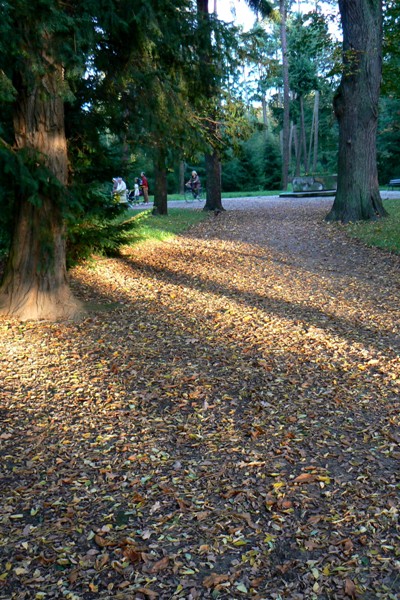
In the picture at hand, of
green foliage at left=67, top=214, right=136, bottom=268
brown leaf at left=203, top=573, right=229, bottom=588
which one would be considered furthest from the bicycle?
brown leaf at left=203, top=573, right=229, bottom=588

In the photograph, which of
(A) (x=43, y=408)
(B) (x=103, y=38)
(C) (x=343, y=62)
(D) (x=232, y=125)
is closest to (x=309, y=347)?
(A) (x=43, y=408)

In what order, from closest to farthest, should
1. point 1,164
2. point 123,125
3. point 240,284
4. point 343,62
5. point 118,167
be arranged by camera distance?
point 1,164 → point 123,125 → point 118,167 → point 240,284 → point 343,62

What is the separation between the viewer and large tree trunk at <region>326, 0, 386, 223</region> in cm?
1403

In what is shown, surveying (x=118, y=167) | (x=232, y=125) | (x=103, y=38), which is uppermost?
(x=103, y=38)

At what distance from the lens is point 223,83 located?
8344 mm

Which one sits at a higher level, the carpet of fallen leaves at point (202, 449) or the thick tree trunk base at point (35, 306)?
the thick tree trunk base at point (35, 306)

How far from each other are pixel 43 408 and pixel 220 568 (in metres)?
2.30

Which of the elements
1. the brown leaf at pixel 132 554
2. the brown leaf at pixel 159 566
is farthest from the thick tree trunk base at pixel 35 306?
the brown leaf at pixel 159 566

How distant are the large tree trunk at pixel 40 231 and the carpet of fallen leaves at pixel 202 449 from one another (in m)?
→ 0.36

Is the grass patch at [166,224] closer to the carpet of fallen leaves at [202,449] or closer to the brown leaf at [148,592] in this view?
the carpet of fallen leaves at [202,449]

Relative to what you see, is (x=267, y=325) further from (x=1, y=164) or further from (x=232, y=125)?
(x=232, y=125)

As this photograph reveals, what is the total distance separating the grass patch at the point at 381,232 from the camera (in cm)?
1174

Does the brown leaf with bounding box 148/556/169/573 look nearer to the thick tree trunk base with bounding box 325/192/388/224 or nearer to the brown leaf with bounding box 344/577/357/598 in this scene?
the brown leaf with bounding box 344/577/357/598

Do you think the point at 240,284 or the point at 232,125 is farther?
the point at 232,125
